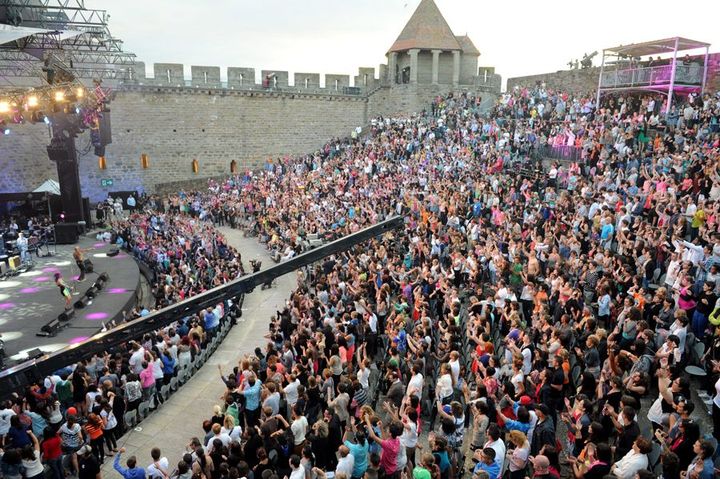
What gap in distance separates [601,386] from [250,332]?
9.66 m

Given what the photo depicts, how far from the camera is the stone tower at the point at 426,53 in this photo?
1345 inches

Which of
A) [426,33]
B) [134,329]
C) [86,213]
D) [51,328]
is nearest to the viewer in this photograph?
[134,329]

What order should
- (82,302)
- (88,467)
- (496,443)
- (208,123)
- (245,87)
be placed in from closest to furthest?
1. (496,443)
2. (88,467)
3. (82,302)
4. (208,123)
5. (245,87)

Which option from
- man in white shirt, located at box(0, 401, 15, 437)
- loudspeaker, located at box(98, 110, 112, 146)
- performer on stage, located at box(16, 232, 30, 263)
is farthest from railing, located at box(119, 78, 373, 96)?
man in white shirt, located at box(0, 401, 15, 437)

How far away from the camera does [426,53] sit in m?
34.9

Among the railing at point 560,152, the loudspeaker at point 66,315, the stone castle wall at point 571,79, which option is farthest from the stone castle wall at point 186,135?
the railing at point 560,152

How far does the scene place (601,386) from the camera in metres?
6.40

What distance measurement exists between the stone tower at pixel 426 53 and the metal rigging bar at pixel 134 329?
31.5 metres

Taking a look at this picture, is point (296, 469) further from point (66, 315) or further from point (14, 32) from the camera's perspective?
point (14, 32)

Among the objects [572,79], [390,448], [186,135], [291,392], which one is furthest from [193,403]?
[186,135]

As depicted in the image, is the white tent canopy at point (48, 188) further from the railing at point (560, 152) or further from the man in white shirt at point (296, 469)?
the man in white shirt at point (296, 469)

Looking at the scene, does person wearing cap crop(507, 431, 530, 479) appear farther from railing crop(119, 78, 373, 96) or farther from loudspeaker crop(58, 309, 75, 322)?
railing crop(119, 78, 373, 96)

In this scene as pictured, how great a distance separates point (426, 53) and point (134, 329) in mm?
34353

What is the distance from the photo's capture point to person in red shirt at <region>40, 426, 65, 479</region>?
23.6 ft
